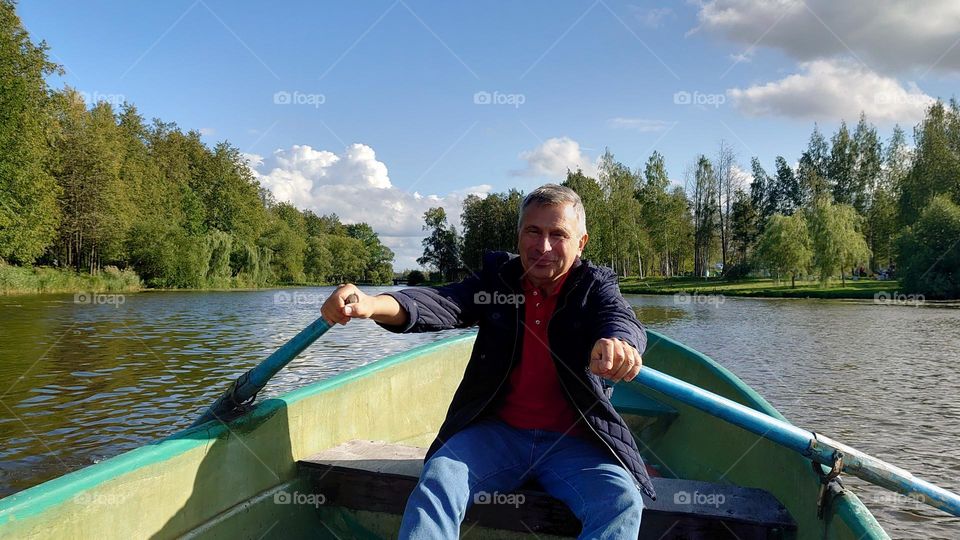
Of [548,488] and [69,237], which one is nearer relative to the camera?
[548,488]

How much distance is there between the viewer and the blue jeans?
2.06 meters

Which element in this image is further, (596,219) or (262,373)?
(596,219)

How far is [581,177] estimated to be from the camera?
60.8m

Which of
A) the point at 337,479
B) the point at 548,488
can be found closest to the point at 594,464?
the point at 548,488

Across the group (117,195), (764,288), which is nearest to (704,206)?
(764,288)

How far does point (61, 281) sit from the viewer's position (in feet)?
117

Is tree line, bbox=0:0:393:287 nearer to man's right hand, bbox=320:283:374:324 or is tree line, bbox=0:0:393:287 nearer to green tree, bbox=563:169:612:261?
green tree, bbox=563:169:612:261

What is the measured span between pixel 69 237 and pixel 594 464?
152 ft

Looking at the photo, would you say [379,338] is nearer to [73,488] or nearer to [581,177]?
[73,488]

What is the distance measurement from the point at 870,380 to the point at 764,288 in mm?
35202

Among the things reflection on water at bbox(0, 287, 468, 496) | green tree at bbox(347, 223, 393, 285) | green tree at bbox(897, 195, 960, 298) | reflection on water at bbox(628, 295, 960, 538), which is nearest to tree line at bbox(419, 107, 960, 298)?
green tree at bbox(897, 195, 960, 298)

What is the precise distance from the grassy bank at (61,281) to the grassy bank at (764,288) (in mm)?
33925

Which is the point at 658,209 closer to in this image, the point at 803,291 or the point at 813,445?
the point at 803,291

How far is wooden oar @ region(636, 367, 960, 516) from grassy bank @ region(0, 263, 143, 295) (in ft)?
119
